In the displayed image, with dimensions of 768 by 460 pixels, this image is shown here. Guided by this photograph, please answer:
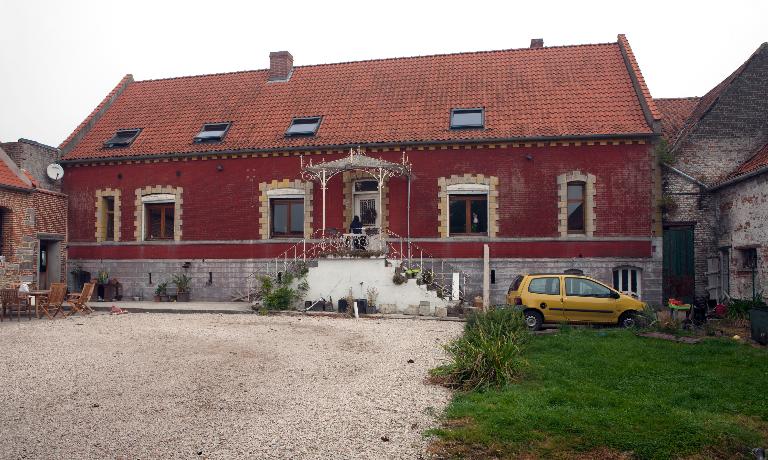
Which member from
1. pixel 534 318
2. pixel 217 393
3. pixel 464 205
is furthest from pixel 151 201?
pixel 217 393

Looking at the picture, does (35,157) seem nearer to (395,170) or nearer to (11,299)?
(11,299)

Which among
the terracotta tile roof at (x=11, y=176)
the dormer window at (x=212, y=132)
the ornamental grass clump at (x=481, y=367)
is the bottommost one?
the ornamental grass clump at (x=481, y=367)

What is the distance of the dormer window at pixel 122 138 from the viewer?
2256 cm

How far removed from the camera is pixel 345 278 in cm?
1750

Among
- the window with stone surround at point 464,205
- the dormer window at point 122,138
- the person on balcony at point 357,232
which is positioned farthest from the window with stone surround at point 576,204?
the dormer window at point 122,138

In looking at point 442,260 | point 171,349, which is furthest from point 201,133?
point 171,349

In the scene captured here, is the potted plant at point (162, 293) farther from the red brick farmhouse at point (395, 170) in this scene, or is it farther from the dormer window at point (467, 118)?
the dormer window at point (467, 118)

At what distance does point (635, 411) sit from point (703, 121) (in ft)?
55.5

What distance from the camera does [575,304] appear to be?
44.9ft

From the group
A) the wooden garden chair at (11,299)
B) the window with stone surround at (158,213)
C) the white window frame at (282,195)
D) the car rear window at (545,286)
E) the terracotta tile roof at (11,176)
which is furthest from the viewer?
the window with stone surround at (158,213)

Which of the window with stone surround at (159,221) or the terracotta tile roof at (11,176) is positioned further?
the window with stone surround at (159,221)

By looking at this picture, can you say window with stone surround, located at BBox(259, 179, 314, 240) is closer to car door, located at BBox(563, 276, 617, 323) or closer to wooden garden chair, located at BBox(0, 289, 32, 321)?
wooden garden chair, located at BBox(0, 289, 32, 321)

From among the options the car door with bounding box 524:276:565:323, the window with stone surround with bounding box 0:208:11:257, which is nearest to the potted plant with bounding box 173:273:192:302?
the window with stone surround with bounding box 0:208:11:257

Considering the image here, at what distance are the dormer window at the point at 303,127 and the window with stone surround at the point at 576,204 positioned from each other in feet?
29.0
